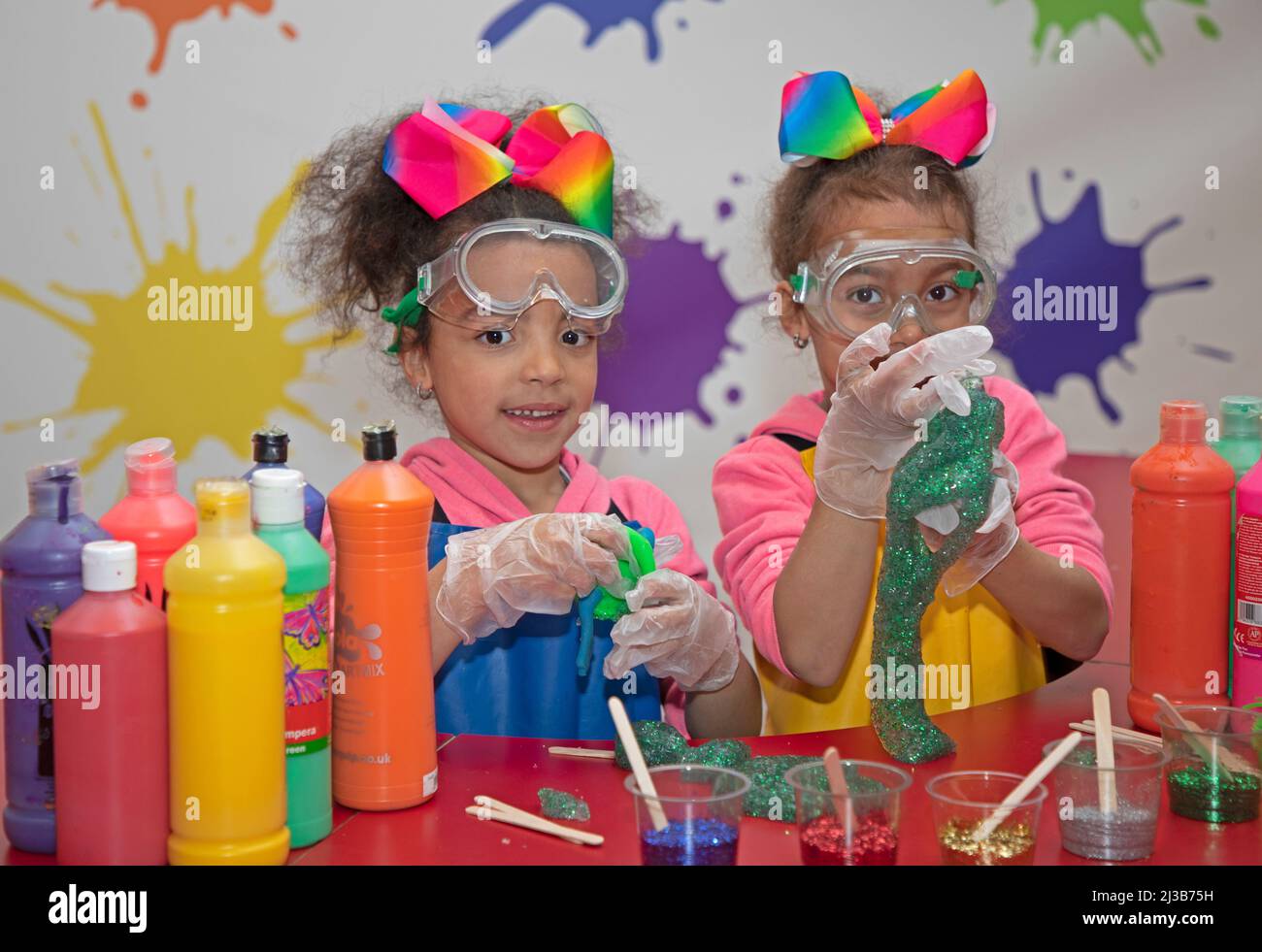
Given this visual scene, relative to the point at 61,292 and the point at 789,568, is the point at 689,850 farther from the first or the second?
the point at 61,292

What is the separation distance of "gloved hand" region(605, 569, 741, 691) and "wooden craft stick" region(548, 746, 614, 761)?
0.12m

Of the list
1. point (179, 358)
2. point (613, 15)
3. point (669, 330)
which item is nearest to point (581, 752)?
point (669, 330)

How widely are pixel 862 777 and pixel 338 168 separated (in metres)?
1.32

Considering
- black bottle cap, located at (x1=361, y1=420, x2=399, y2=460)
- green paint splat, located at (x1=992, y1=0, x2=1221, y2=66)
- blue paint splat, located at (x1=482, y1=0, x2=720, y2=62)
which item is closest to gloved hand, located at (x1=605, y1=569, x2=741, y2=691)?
black bottle cap, located at (x1=361, y1=420, x2=399, y2=460)

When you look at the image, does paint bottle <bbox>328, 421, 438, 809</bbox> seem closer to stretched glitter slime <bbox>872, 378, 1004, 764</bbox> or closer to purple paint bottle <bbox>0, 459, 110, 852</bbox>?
purple paint bottle <bbox>0, 459, 110, 852</bbox>

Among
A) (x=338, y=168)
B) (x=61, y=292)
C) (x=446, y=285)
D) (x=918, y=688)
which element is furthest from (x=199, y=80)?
(x=918, y=688)

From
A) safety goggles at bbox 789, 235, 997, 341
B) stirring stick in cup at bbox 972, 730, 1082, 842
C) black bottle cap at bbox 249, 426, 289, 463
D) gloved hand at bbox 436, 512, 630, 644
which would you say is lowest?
stirring stick in cup at bbox 972, 730, 1082, 842

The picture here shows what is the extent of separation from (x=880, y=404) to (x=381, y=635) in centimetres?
60

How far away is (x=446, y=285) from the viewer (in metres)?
1.88

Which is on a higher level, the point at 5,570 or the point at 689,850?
the point at 5,570

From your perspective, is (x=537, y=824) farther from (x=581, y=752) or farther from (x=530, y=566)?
(x=530, y=566)

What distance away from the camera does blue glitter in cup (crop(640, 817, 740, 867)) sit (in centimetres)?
113

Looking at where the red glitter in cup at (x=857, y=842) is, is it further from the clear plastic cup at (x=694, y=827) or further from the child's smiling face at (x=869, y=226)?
the child's smiling face at (x=869, y=226)

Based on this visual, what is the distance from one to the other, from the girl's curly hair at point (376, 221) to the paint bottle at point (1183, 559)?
894 millimetres
